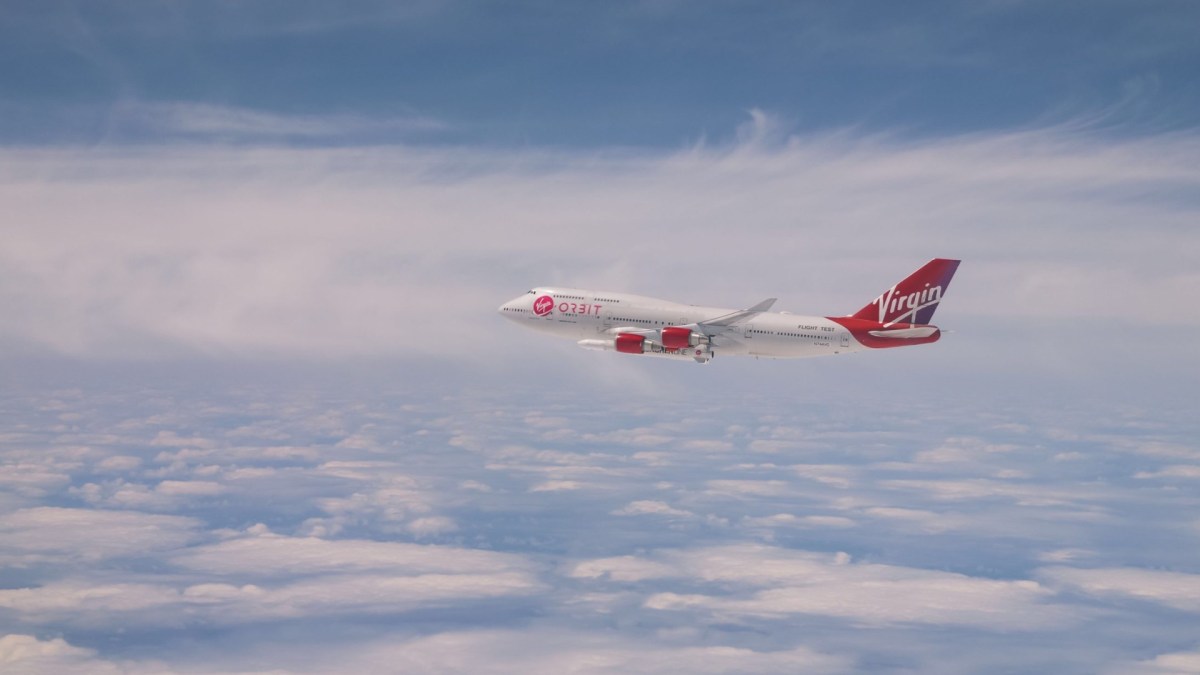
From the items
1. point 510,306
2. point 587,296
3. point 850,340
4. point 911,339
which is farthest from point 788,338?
point 510,306

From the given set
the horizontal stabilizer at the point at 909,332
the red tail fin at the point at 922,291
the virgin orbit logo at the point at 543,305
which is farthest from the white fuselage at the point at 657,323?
the red tail fin at the point at 922,291

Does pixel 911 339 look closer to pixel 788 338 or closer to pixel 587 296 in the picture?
pixel 788 338

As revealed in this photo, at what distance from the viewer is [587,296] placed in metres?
91.9

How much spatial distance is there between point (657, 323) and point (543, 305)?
1248 cm

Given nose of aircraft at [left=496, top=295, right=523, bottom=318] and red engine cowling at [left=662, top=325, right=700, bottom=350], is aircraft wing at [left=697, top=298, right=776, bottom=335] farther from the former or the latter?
nose of aircraft at [left=496, top=295, right=523, bottom=318]

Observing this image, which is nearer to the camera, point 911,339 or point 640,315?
point 911,339

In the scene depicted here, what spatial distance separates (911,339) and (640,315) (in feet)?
83.3

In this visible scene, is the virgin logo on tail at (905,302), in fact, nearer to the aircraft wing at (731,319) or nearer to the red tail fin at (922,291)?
the red tail fin at (922,291)

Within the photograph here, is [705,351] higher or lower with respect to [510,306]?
lower

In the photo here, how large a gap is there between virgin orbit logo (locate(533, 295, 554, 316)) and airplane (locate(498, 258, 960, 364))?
3.79m

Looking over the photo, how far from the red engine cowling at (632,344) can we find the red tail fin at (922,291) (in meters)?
23.4

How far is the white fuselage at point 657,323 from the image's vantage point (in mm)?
85688

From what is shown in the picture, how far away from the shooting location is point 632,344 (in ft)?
286

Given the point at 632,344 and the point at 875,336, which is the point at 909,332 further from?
the point at 632,344
